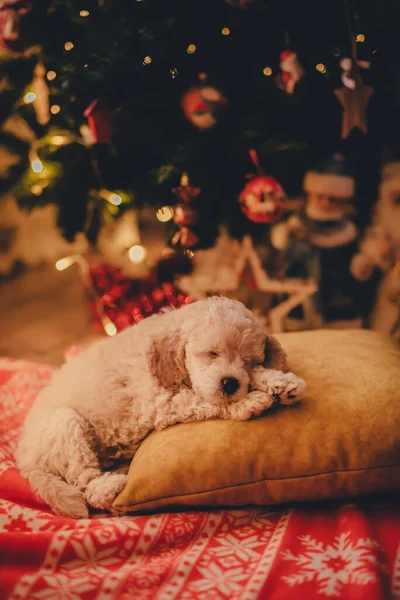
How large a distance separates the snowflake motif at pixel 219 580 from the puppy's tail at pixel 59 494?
477 mm

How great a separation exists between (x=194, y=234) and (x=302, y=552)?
1673 mm

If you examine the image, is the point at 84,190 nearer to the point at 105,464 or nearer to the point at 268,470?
the point at 105,464

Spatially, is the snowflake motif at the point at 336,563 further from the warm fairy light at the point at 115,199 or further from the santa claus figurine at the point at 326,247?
the warm fairy light at the point at 115,199

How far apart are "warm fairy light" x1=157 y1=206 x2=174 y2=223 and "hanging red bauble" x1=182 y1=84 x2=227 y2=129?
0.51m

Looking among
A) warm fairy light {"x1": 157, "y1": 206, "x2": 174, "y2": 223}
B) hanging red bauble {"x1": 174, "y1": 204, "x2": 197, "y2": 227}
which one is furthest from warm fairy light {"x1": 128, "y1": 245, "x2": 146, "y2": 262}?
hanging red bauble {"x1": 174, "y1": 204, "x2": 197, "y2": 227}

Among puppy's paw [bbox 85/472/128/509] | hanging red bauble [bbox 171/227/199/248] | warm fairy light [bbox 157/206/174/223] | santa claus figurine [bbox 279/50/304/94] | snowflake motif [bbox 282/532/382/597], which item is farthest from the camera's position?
warm fairy light [bbox 157/206/174/223]

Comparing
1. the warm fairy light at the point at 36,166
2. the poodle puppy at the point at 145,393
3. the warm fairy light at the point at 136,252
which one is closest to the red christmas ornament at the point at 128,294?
the warm fairy light at the point at 136,252

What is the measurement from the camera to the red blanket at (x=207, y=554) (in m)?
1.28

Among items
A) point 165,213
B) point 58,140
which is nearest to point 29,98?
point 58,140

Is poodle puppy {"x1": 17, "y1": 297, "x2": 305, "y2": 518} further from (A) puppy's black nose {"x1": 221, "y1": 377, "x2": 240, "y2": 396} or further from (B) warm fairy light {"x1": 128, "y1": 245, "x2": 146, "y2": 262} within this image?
(B) warm fairy light {"x1": 128, "y1": 245, "x2": 146, "y2": 262}

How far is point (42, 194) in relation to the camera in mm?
3002

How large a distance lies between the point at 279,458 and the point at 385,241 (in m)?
2.04

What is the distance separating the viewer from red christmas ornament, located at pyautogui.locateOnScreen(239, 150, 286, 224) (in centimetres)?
253

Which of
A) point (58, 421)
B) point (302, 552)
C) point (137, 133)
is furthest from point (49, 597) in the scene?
point (137, 133)
